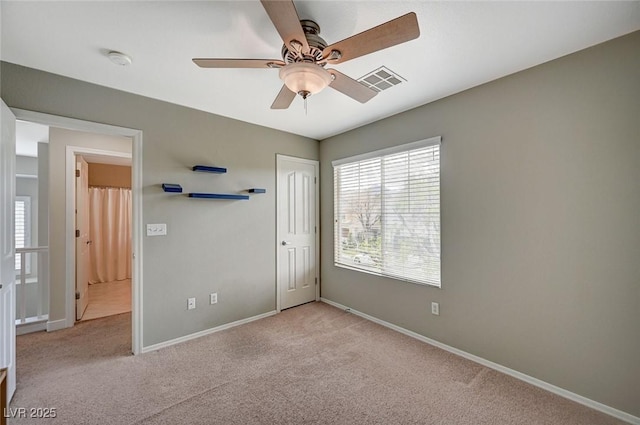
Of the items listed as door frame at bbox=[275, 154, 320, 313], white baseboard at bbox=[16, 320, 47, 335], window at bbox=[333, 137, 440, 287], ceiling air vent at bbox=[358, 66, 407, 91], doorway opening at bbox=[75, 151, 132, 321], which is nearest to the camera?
ceiling air vent at bbox=[358, 66, 407, 91]

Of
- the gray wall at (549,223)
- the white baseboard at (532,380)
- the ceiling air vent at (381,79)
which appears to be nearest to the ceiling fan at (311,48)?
the ceiling air vent at (381,79)

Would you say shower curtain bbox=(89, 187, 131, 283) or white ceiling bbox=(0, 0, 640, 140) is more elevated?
white ceiling bbox=(0, 0, 640, 140)

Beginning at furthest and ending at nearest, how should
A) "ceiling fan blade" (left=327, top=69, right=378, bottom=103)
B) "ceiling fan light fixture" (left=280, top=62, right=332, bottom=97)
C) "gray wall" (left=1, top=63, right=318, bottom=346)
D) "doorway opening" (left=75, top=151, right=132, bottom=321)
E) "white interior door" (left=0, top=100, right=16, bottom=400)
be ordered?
"doorway opening" (left=75, top=151, right=132, bottom=321)
"gray wall" (left=1, top=63, right=318, bottom=346)
"white interior door" (left=0, top=100, right=16, bottom=400)
"ceiling fan blade" (left=327, top=69, right=378, bottom=103)
"ceiling fan light fixture" (left=280, top=62, right=332, bottom=97)

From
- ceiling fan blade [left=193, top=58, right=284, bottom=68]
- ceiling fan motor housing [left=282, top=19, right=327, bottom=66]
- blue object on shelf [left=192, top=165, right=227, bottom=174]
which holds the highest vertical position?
ceiling fan motor housing [left=282, top=19, right=327, bottom=66]

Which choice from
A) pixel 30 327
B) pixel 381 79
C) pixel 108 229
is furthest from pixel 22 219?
pixel 381 79

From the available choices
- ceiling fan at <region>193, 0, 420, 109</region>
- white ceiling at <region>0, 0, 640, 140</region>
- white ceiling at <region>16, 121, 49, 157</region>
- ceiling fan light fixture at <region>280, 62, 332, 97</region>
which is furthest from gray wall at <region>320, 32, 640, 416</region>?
white ceiling at <region>16, 121, 49, 157</region>

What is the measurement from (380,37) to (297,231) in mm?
2903

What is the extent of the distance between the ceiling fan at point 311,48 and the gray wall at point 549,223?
1.40m

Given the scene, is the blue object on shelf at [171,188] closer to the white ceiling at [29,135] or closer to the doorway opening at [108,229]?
the white ceiling at [29,135]

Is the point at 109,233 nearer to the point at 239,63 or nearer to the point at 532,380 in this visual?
the point at 239,63

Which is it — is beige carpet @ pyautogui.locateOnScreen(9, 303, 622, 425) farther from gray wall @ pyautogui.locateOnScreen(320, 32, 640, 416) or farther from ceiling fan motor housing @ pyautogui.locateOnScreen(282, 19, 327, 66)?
ceiling fan motor housing @ pyautogui.locateOnScreen(282, 19, 327, 66)

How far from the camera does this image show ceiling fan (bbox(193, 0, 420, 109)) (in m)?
1.26

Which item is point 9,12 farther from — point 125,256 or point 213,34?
point 125,256

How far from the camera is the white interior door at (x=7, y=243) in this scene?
1873 millimetres
